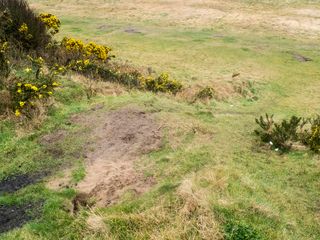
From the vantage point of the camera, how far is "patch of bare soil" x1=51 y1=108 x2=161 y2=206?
328 inches

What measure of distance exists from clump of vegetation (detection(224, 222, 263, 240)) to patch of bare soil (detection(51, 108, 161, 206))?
76.4 inches

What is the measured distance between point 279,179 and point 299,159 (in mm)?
1177

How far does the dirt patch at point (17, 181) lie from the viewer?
27.9 feet

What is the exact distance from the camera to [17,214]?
7680mm

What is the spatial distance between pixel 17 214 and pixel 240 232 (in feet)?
12.0

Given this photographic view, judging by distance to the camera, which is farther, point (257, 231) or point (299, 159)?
point (299, 159)

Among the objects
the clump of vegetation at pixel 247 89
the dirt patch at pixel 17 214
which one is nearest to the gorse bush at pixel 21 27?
the clump of vegetation at pixel 247 89

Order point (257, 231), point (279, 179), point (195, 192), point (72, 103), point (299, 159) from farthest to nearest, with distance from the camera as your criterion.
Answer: point (72, 103), point (299, 159), point (279, 179), point (195, 192), point (257, 231)

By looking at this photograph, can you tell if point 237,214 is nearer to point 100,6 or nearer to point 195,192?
point 195,192

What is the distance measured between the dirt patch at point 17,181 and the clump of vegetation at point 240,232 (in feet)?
12.7

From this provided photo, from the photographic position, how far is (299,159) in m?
10.1

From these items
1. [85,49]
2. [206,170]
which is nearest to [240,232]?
[206,170]

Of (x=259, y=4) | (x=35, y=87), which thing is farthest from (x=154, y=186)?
(x=259, y=4)

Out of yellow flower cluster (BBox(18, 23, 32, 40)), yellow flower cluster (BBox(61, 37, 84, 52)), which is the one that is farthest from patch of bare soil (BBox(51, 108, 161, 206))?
yellow flower cluster (BBox(61, 37, 84, 52))
